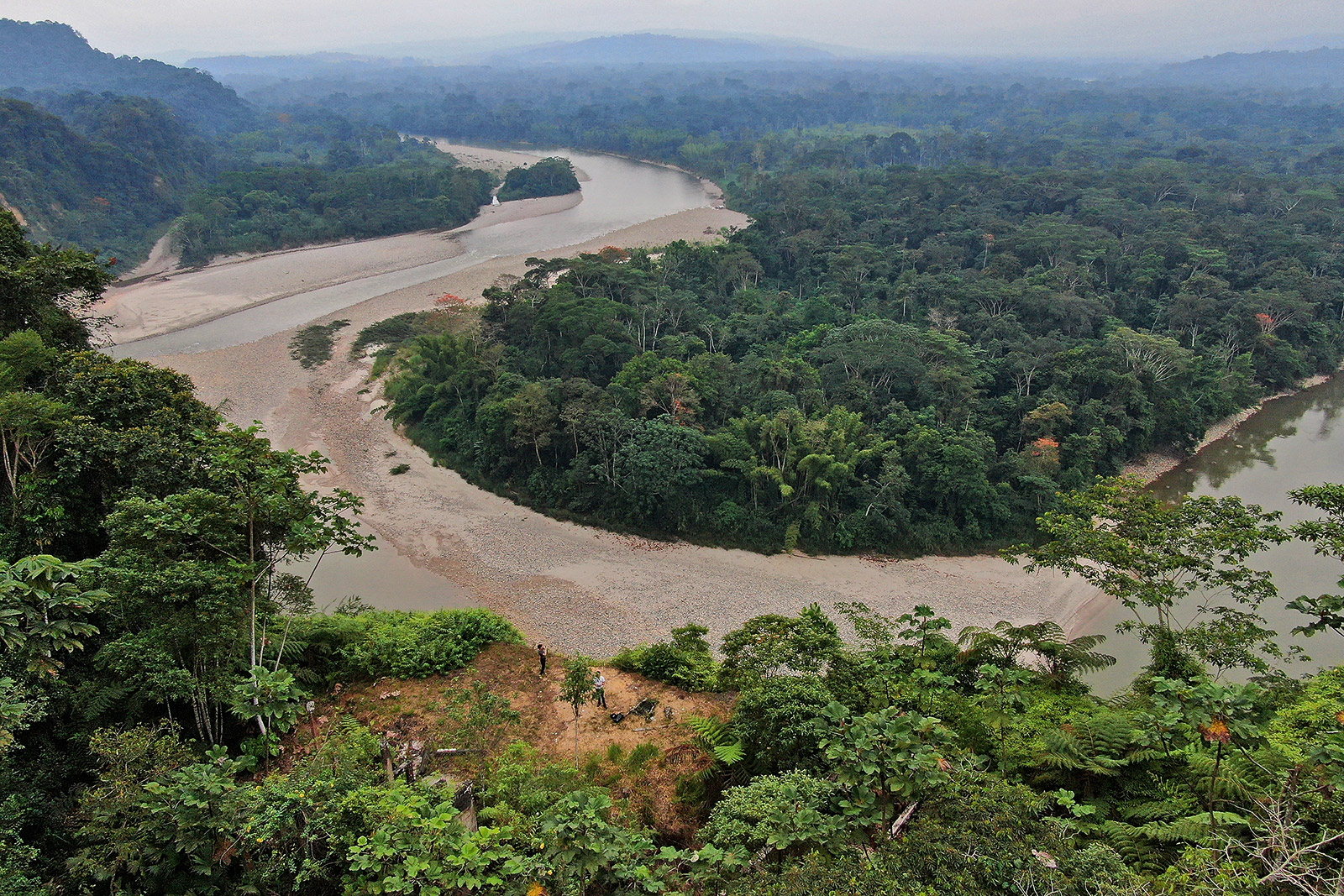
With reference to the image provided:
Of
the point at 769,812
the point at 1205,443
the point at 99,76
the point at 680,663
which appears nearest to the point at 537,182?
the point at 1205,443

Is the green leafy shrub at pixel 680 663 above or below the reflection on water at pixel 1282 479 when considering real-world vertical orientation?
above

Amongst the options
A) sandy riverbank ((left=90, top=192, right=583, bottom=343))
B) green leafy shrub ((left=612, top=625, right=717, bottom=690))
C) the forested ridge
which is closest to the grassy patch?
the forested ridge

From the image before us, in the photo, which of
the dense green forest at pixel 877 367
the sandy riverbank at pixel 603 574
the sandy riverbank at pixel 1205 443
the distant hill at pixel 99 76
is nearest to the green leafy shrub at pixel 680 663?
the sandy riverbank at pixel 603 574

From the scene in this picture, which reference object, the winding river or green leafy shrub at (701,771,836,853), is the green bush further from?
green leafy shrub at (701,771,836,853)

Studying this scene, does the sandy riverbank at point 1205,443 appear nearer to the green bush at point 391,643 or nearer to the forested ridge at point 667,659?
the forested ridge at point 667,659

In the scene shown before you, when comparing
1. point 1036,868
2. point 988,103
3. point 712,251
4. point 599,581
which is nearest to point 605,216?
point 712,251

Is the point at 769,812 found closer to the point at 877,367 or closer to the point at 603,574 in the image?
the point at 603,574
